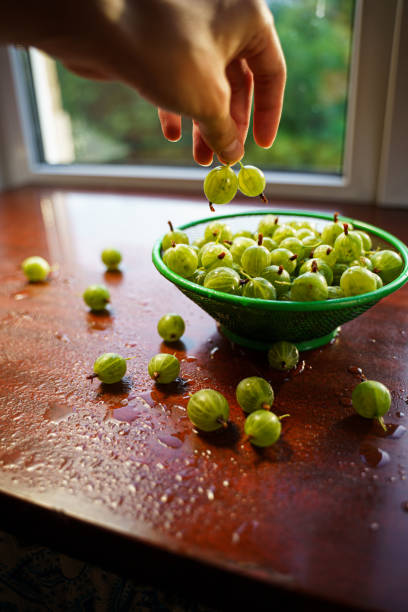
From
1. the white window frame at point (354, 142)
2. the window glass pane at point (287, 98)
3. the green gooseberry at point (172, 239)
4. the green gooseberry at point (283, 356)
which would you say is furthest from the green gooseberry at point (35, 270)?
the window glass pane at point (287, 98)

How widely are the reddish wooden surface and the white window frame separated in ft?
2.47

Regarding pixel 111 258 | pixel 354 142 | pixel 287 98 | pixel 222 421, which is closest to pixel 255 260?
pixel 222 421

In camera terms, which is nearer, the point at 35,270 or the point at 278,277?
the point at 278,277

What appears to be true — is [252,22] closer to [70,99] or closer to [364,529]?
[364,529]

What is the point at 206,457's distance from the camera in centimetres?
60

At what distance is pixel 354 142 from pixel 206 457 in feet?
4.31

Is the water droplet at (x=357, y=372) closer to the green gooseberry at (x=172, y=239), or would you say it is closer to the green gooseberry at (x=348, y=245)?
the green gooseberry at (x=348, y=245)

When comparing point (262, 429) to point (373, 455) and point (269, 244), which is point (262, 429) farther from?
point (269, 244)

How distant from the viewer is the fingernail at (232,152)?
656 millimetres

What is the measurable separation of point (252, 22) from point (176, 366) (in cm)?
47

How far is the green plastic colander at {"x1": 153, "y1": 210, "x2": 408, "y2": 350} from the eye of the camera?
0.65 meters

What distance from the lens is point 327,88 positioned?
2547mm

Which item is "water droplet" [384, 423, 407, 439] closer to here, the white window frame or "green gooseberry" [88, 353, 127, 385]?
"green gooseberry" [88, 353, 127, 385]

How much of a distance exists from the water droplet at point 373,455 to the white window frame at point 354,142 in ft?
3.79
